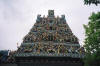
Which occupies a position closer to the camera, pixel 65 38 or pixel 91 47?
pixel 91 47

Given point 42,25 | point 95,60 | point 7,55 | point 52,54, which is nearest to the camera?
point 95,60

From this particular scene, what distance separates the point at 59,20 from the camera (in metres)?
30.8

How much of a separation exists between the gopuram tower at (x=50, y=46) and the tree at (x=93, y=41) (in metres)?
8.36

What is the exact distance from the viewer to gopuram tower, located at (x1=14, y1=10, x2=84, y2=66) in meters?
25.4

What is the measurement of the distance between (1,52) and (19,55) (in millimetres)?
3870

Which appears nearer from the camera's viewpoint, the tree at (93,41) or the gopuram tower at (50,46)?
the tree at (93,41)

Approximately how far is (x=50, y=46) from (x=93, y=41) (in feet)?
37.3

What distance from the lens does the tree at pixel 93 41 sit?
1585 centimetres

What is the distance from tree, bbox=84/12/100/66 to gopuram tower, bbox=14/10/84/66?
836 cm

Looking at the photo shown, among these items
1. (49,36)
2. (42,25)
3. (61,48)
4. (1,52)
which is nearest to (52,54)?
(61,48)

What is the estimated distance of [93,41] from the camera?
1622 cm

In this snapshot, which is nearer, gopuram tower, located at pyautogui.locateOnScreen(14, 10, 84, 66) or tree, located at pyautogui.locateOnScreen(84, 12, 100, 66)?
tree, located at pyautogui.locateOnScreen(84, 12, 100, 66)

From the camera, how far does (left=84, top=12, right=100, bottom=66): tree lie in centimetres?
1585

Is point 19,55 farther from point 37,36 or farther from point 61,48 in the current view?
point 61,48
